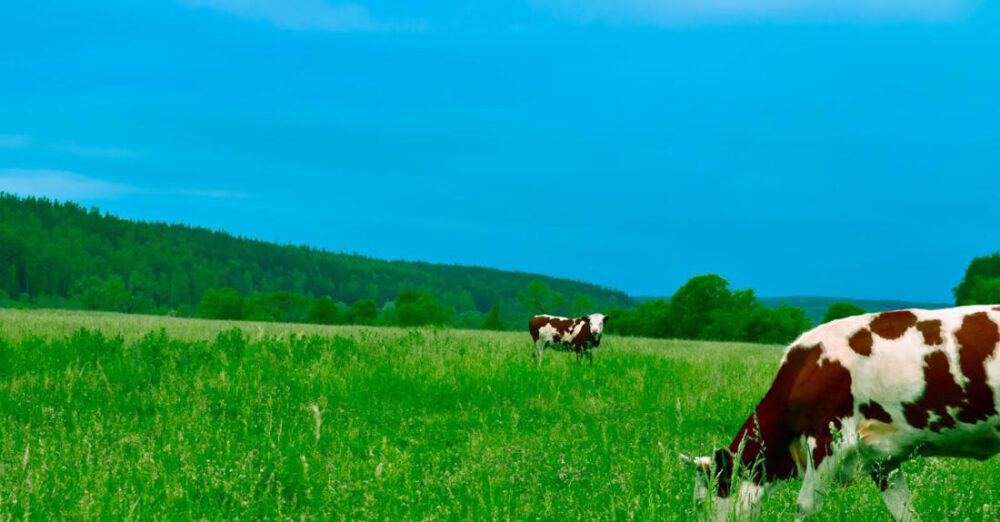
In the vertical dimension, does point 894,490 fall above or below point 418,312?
below

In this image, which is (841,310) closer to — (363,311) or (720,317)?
(720,317)

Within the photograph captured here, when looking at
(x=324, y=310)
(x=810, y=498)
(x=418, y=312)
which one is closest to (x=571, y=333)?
(x=810, y=498)

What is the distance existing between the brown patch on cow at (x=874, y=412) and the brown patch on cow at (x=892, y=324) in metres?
0.47

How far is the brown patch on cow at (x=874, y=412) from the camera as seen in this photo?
5.30 metres

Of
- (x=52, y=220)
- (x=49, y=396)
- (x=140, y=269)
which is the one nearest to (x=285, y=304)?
(x=140, y=269)

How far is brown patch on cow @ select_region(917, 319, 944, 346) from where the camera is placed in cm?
525

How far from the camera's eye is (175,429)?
346 inches

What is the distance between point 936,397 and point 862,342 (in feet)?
1.83

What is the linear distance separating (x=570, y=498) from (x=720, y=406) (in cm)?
636

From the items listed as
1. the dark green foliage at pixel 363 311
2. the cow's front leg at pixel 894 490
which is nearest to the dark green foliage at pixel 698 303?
the dark green foliage at pixel 363 311

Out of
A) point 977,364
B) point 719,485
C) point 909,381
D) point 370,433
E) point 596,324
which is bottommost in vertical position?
point 370,433

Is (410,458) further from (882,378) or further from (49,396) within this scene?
(49,396)

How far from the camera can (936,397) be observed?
5.20 metres

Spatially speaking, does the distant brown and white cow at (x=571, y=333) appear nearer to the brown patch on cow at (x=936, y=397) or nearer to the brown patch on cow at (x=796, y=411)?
the brown patch on cow at (x=796, y=411)
